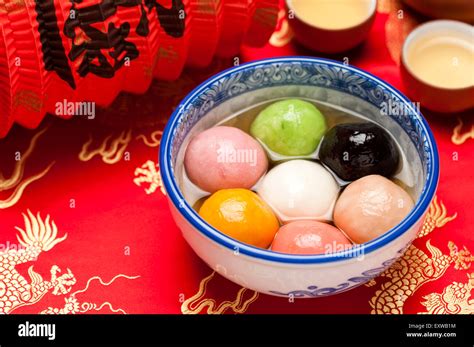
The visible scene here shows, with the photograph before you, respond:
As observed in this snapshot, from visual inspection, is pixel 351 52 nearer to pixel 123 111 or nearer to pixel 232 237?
pixel 123 111

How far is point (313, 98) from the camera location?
1.11m

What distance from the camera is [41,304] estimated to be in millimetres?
1026

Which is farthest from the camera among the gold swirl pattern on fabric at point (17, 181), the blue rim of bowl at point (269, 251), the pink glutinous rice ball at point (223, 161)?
the gold swirl pattern on fabric at point (17, 181)

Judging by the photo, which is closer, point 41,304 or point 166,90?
point 41,304

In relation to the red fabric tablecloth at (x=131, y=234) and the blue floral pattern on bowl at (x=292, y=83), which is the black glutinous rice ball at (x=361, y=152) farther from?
the red fabric tablecloth at (x=131, y=234)

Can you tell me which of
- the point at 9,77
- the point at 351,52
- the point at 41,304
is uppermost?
the point at 9,77

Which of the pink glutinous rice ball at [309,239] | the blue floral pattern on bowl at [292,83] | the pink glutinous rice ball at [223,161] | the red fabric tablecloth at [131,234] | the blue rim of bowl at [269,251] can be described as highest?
the blue floral pattern on bowl at [292,83]

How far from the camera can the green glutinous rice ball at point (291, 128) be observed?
1050 millimetres

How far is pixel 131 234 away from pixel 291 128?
0.29m

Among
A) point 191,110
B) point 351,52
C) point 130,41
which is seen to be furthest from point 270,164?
point 351,52

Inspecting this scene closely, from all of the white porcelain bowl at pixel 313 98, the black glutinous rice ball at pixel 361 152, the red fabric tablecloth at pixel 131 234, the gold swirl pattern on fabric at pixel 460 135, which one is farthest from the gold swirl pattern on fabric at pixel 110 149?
the gold swirl pattern on fabric at pixel 460 135

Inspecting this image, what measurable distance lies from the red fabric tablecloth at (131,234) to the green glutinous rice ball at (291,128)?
206mm

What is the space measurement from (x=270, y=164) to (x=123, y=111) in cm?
34

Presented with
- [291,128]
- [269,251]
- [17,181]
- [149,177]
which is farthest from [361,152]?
[17,181]
